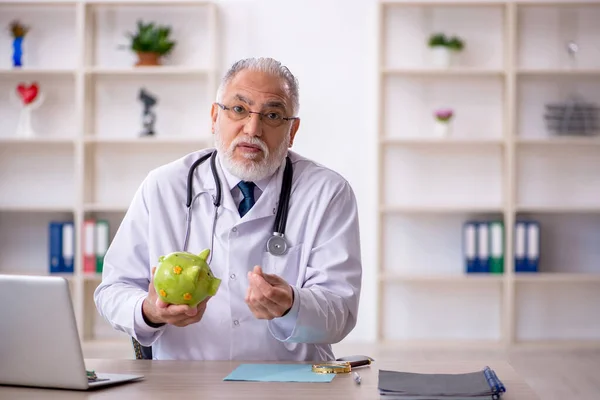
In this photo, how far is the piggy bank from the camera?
1656 millimetres

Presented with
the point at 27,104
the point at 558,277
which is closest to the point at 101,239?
the point at 27,104

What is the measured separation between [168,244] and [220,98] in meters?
0.44

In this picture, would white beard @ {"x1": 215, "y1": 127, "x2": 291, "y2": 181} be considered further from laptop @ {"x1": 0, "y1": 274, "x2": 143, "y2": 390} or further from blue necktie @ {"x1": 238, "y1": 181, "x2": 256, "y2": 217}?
laptop @ {"x1": 0, "y1": 274, "x2": 143, "y2": 390}

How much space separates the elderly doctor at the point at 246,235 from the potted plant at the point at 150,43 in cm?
271

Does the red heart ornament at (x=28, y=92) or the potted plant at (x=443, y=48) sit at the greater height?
the potted plant at (x=443, y=48)

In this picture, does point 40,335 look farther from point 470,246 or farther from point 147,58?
point 470,246

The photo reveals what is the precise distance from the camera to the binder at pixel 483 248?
4.95 m

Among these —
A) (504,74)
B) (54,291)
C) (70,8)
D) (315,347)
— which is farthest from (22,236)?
(54,291)

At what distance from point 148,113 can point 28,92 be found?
0.76m

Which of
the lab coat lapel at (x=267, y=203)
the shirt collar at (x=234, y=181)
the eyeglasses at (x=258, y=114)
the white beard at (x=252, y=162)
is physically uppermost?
the eyeglasses at (x=258, y=114)

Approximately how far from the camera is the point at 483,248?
16.3ft

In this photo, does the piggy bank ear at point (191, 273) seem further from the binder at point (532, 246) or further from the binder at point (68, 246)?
the binder at point (532, 246)

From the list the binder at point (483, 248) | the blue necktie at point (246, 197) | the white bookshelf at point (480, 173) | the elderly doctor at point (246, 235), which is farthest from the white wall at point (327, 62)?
the blue necktie at point (246, 197)

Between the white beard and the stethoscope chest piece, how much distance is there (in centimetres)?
19
